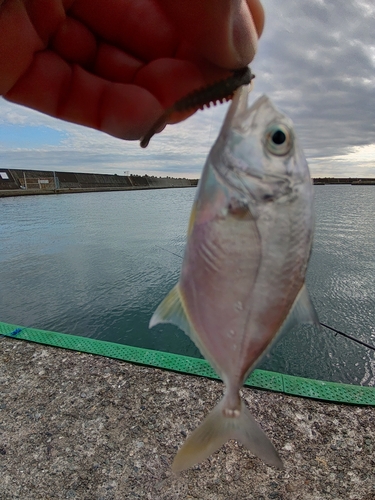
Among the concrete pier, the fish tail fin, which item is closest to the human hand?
the fish tail fin

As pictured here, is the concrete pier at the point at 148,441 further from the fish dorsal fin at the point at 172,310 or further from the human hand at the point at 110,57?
the human hand at the point at 110,57

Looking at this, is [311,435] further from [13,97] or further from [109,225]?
[109,225]

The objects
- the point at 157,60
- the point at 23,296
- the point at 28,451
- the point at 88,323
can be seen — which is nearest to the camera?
the point at 157,60

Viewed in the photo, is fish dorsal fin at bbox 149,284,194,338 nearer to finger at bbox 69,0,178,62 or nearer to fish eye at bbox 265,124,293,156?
fish eye at bbox 265,124,293,156

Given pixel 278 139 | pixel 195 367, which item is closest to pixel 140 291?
pixel 195 367

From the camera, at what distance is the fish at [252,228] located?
37.0 inches

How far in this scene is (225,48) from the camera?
104 cm

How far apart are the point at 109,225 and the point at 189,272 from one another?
11602 millimetres

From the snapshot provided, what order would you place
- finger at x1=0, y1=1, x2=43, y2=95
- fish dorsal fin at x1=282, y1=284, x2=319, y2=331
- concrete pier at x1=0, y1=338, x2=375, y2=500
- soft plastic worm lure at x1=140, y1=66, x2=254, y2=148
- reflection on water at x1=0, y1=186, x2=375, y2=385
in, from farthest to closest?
reflection on water at x1=0, y1=186, x2=375, y2=385 < concrete pier at x1=0, y1=338, x2=375, y2=500 < finger at x1=0, y1=1, x2=43, y2=95 < fish dorsal fin at x1=282, y1=284, x2=319, y2=331 < soft plastic worm lure at x1=140, y1=66, x2=254, y2=148

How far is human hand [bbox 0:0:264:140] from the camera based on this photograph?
1.22 metres

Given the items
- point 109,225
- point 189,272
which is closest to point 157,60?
point 189,272

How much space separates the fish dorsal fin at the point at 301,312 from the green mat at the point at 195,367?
181cm

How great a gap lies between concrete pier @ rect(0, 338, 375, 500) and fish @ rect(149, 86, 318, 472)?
3.98ft

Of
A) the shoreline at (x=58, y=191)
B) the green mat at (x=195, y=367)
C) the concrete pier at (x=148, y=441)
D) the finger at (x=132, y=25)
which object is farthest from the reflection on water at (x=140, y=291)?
the shoreline at (x=58, y=191)
